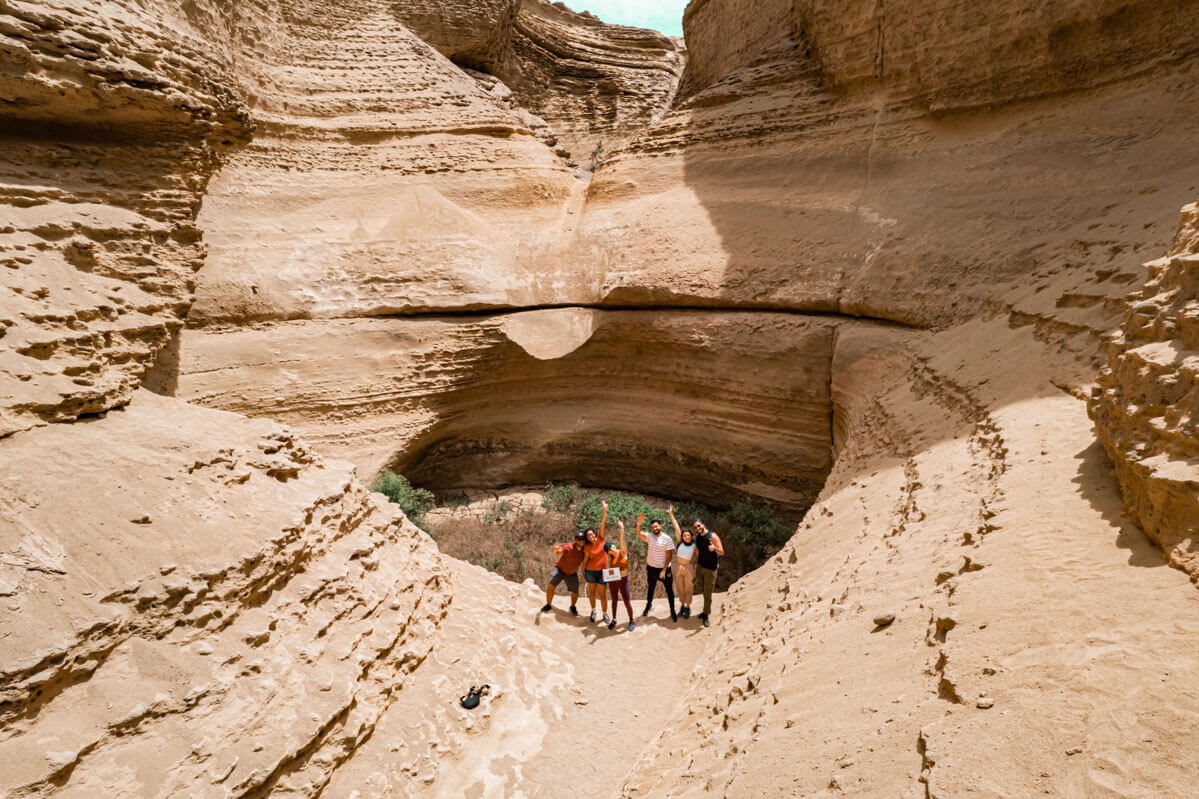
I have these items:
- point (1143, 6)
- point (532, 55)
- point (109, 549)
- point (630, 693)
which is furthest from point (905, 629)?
point (532, 55)

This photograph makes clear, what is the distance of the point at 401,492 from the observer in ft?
29.2

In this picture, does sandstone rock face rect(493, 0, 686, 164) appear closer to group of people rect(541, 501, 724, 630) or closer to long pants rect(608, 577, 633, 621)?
group of people rect(541, 501, 724, 630)

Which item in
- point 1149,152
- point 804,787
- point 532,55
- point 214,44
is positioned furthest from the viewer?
point 532,55

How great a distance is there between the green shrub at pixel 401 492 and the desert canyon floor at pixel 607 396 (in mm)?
350

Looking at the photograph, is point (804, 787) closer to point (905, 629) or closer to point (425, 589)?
Answer: point (905, 629)

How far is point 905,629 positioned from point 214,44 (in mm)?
9844

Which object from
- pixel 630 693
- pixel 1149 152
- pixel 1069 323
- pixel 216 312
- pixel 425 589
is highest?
pixel 1149 152

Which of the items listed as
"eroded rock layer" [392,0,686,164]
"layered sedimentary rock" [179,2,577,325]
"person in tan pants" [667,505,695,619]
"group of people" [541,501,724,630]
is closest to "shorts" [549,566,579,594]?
"group of people" [541,501,724,630]

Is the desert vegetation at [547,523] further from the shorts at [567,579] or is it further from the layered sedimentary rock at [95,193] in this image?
the layered sedimentary rock at [95,193]

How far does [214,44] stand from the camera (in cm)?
822

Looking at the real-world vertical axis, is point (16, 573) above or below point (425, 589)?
above

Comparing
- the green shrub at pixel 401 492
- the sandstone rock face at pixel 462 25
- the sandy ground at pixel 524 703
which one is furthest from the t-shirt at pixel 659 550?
the sandstone rock face at pixel 462 25

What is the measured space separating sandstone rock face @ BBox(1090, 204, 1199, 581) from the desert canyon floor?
24 mm

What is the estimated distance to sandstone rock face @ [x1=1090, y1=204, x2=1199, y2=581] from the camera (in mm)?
2664
